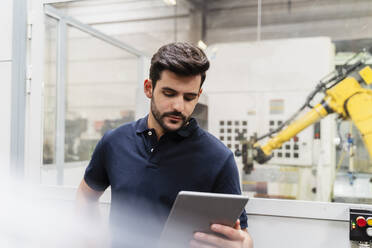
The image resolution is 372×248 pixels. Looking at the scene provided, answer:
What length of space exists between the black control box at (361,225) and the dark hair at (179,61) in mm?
695

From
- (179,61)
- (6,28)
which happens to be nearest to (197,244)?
(179,61)

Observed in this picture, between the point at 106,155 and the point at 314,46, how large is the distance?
222 centimetres

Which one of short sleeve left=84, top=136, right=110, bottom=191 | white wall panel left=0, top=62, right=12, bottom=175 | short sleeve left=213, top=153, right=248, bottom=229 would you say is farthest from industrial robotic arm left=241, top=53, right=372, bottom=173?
white wall panel left=0, top=62, right=12, bottom=175

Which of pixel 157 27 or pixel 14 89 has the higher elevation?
pixel 157 27

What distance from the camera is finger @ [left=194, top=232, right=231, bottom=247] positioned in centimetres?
83

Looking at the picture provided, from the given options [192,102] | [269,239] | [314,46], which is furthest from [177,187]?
[314,46]

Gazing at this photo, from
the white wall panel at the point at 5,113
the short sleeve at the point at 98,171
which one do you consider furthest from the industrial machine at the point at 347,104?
the white wall panel at the point at 5,113

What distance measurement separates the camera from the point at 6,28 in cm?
155

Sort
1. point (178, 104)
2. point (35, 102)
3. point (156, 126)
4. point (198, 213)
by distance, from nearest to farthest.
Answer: point (198, 213)
point (178, 104)
point (156, 126)
point (35, 102)

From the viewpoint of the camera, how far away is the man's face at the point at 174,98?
0.91m

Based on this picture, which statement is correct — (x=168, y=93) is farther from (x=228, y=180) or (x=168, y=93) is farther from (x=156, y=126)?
(x=228, y=180)

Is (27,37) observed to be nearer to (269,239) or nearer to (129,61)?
(269,239)

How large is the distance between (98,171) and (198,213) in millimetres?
441

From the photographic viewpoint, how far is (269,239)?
4.00 feet
